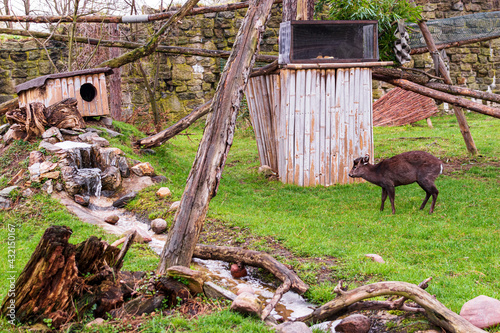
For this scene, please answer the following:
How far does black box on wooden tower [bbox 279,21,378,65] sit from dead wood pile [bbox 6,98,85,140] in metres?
4.86

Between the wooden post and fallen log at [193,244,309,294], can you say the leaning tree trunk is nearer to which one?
fallen log at [193,244,309,294]

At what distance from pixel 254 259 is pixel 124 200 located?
4.32m

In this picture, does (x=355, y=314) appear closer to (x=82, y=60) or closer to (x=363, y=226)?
(x=363, y=226)

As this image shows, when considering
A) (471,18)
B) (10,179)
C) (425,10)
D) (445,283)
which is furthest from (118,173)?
(425,10)

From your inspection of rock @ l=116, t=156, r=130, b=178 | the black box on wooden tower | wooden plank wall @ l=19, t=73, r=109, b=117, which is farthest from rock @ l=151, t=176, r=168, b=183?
the black box on wooden tower

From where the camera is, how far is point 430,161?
7.47 m

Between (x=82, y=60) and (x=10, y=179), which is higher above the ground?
(x=82, y=60)

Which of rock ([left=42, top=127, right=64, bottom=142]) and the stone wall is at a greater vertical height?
the stone wall

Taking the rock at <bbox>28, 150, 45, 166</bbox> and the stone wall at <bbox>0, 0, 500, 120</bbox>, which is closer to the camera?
the rock at <bbox>28, 150, 45, 166</bbox>

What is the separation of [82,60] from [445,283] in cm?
1405

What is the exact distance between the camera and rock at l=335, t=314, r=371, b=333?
402 centimetres

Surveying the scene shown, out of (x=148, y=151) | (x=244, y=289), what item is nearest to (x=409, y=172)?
(x=244, y=289)

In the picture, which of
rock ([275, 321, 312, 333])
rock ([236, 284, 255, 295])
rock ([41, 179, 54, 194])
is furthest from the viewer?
rock ([41, 179, 54, 194])

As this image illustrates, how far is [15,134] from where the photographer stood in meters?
9.73
